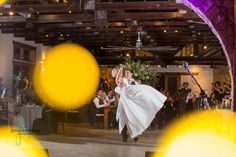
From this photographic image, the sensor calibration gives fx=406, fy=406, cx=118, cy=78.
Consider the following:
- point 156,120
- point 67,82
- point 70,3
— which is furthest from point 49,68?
point 70,3

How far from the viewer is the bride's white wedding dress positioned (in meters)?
9.48

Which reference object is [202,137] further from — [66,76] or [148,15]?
[66,76]

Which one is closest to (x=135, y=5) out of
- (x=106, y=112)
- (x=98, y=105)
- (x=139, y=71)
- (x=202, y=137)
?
(x=139, y=71)

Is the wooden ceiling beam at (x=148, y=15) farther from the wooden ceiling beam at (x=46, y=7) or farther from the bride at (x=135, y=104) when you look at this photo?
the bride at (x=135, y=104)

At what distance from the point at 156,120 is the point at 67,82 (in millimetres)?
5027

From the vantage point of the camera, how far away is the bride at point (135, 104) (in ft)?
31.1

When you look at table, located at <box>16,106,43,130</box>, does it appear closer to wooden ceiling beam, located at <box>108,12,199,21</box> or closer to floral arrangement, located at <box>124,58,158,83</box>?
floral arrangement, located at <box>124,58,158,83</box>

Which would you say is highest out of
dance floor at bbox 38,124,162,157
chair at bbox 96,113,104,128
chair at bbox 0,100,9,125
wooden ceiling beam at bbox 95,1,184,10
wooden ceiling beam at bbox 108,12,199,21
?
wooden ceiling beam at bbox 95,1,184,10

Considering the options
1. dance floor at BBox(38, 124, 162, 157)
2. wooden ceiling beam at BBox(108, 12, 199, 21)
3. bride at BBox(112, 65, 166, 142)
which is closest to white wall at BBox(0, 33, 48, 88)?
dance floor at BBox(38, 124, 162, 157)

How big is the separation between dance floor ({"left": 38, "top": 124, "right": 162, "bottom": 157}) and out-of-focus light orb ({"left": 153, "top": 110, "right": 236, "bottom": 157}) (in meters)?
0.39

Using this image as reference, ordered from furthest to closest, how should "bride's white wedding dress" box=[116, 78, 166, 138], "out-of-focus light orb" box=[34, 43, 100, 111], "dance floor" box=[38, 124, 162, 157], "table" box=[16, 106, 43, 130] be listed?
"out-of-focus light orb" box=[34, 43, 100, 111] → "table" box=[16, 106, 43, 130] → "bride's white wedding dress" box=[116, 78, 166, 138] → "dance floor" box=[38, 124, 162, 157]

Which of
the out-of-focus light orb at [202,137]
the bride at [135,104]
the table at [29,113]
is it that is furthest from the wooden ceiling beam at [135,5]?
the table at [29,113]

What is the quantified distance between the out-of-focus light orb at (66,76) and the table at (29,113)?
4.37m

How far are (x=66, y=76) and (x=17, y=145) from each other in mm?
9186
